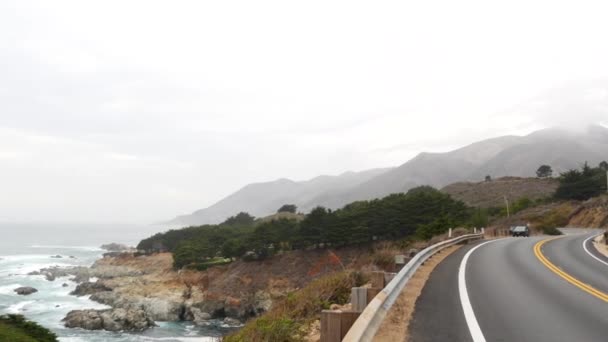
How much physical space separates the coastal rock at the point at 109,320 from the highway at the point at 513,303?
37.2 metres

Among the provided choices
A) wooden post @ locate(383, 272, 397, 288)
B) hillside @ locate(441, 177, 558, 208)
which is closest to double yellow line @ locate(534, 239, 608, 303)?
wooden post @ locate(383, 272, 397, 288)

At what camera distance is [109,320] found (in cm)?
4491

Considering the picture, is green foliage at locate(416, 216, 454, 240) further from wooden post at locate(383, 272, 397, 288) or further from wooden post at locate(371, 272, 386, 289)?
wooden post at locate(371, 272, 386, 289)

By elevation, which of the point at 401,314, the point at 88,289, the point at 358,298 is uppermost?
the point at 358,298

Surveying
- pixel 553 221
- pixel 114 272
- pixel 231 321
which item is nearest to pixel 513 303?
pixel 231 321

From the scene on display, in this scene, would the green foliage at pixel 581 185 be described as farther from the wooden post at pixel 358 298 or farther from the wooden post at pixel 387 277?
the wooden post at pixel 358 298

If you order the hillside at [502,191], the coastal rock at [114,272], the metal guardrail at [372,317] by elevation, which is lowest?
the coastal rock at [114,272]

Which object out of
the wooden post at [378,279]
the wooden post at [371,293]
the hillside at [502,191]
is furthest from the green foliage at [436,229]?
the hillside at [502,191]

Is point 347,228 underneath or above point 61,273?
above

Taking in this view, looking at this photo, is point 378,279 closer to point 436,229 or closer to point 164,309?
point 436,229

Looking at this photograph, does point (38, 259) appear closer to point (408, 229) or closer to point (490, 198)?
point (408, 229)

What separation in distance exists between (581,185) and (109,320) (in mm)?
73387

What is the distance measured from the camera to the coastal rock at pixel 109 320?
44531 millimetres

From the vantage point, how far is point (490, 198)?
120 m
